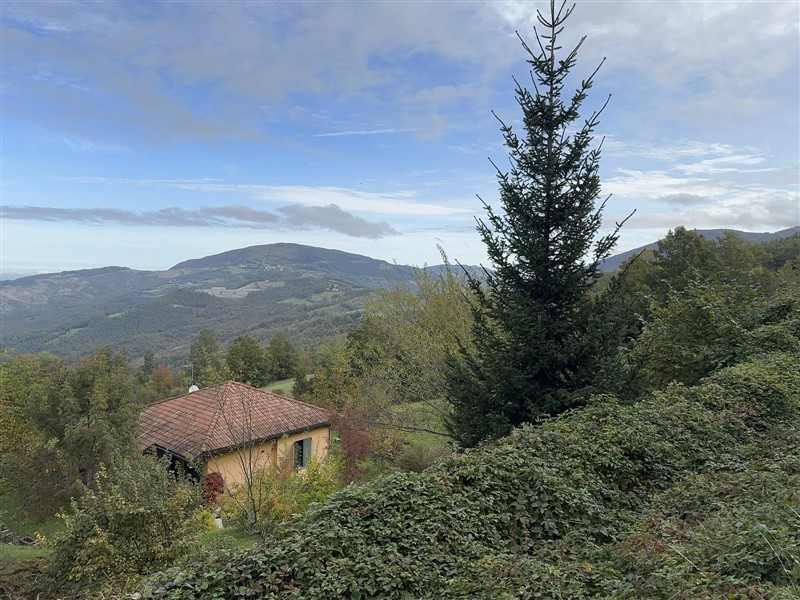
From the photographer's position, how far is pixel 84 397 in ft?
46.8

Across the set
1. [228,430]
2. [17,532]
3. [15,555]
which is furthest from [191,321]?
[15,555]

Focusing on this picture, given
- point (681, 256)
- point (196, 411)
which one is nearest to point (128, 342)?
point (196, 411)

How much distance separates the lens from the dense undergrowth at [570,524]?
3514 mm

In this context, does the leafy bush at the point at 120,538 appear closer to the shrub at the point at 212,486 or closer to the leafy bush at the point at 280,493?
the leafy bush at the point at 280,493

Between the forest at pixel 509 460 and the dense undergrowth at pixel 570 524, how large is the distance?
1.0 inches

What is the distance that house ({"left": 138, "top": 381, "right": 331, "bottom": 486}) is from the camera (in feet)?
49.8

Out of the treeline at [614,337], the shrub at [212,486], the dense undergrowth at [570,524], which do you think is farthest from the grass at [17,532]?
the treeline at [614,337]

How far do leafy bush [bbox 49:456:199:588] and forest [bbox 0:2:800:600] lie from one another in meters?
0.03

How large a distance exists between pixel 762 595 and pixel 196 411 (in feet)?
60.2

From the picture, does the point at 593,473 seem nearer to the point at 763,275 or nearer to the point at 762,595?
the point at 762,595

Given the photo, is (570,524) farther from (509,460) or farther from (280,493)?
(280,493)

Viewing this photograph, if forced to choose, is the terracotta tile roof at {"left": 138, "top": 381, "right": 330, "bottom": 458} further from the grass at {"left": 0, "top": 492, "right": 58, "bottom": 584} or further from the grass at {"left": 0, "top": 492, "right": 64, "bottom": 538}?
the grass at {"left": 0, "top": 492, "right": 58, "bottom": 584}

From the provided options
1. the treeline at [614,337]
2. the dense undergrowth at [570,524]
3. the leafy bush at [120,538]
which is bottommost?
the leafy bush at [120,538]

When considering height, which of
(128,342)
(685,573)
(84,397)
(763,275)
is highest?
(763,275)
